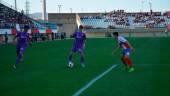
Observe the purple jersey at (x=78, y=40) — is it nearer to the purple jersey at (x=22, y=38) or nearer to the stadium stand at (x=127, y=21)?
the purple jersey at (x=22, y=38)

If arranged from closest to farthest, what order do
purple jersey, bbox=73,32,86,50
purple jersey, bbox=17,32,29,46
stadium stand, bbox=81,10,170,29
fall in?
purple jersey, bbox=73,32,86,50, purple jersey, bbox=17,32,29,46, stadium stand, bbox=81,10,170,29

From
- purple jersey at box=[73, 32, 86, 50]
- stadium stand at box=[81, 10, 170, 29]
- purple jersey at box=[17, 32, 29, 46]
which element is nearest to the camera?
purple jersey at box=[73, 32, 86, 50]

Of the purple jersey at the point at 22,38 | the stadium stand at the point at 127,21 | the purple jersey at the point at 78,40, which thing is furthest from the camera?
the stadium stand at the point at 127,21

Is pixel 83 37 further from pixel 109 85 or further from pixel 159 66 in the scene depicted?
pixel 109 85

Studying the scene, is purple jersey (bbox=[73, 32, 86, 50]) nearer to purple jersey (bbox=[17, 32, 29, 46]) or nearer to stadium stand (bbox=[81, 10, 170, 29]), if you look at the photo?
purple jersey (bbox=[17, 32, 29, 46])

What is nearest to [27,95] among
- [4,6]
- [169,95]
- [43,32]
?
[169,95]

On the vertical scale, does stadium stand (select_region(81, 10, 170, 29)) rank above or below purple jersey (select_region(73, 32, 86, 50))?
above

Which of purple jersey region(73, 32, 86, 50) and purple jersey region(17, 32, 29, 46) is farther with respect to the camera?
purple jersey region(17, 32, 29, 46)

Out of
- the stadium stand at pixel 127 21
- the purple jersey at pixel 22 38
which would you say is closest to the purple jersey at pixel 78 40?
the purple jersey at pixel 22 38

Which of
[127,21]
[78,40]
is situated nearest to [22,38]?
[78,40]

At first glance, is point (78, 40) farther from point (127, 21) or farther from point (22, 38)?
point (127, 21)

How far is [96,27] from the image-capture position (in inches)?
3691

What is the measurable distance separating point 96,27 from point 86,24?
95.7 inches

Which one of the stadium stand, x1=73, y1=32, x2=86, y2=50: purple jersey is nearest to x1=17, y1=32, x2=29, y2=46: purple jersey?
x1=73, y1=32, x2=86, y2=50: purple jersey
